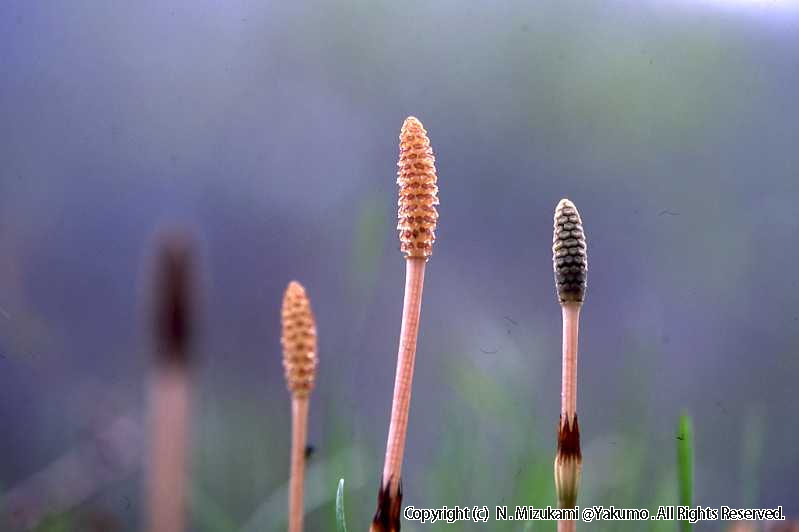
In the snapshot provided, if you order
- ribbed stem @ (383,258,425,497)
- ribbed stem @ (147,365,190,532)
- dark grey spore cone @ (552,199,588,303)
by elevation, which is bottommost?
ribbed stem @ (147,365,190,532)

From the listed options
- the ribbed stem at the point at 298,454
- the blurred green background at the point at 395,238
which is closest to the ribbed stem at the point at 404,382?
the ribbed stem at the point at 298,454

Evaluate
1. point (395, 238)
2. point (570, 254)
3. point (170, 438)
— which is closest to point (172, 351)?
point (170, 438)

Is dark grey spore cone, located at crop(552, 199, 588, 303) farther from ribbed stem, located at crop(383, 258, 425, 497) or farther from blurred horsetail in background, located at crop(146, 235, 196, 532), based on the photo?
blurred horsetail in background, located at crop(146, 235, 196, 532)

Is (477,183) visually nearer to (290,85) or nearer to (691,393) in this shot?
(290,85)

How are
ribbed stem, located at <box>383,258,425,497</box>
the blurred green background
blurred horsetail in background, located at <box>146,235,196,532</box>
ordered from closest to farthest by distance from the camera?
blurred horsetail in background, located at <box>146,235,196,532</box> < ribbed stem, located at <box>383,258,425,497</box> < the blurred green background

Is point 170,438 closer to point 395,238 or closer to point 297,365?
point 297,365

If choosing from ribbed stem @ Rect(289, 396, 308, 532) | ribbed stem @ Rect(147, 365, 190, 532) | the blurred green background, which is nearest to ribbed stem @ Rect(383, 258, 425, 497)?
ribbed stem @ Rect(289, 396, 308, 532)

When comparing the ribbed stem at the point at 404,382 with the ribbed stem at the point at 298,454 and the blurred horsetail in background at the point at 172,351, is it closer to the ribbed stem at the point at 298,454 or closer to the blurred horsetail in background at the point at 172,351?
the ribbed stem at the point at 298,454

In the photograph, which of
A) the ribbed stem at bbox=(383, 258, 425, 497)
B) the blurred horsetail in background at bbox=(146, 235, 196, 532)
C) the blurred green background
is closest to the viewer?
the blurred horsetail in background at bbox=(146, 235, 196, 532)
